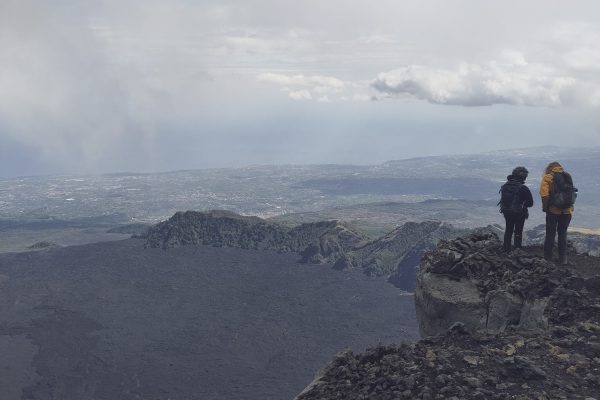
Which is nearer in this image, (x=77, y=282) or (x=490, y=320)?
(x=490, y=320)

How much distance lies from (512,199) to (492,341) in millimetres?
6857

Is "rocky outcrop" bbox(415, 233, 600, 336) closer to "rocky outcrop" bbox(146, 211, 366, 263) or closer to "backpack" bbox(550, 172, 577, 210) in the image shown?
"backpack" bbox(550, 172, 577, 210)

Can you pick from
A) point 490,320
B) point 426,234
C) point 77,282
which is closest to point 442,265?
point 490,320

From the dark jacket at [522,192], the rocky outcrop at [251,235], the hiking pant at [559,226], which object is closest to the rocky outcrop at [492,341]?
the hiking pant at [559,226]

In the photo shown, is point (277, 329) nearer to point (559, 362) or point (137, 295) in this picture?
point (137, 295)

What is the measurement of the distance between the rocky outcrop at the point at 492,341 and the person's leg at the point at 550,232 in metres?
0.43

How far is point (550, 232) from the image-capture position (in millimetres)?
19453

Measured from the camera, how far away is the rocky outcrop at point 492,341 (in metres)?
13.1

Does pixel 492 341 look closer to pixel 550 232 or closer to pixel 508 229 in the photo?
pixel 550 232

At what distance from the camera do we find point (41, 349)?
2238 inches

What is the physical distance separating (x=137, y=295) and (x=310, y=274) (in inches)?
1013

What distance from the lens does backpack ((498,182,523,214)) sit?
20.1m

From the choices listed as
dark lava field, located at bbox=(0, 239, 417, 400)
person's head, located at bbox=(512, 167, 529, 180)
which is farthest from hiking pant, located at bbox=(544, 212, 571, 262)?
dark lava field, located at bbox=(0, 239, 417, 400)

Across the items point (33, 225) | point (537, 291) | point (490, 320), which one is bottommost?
point (33, 225)
